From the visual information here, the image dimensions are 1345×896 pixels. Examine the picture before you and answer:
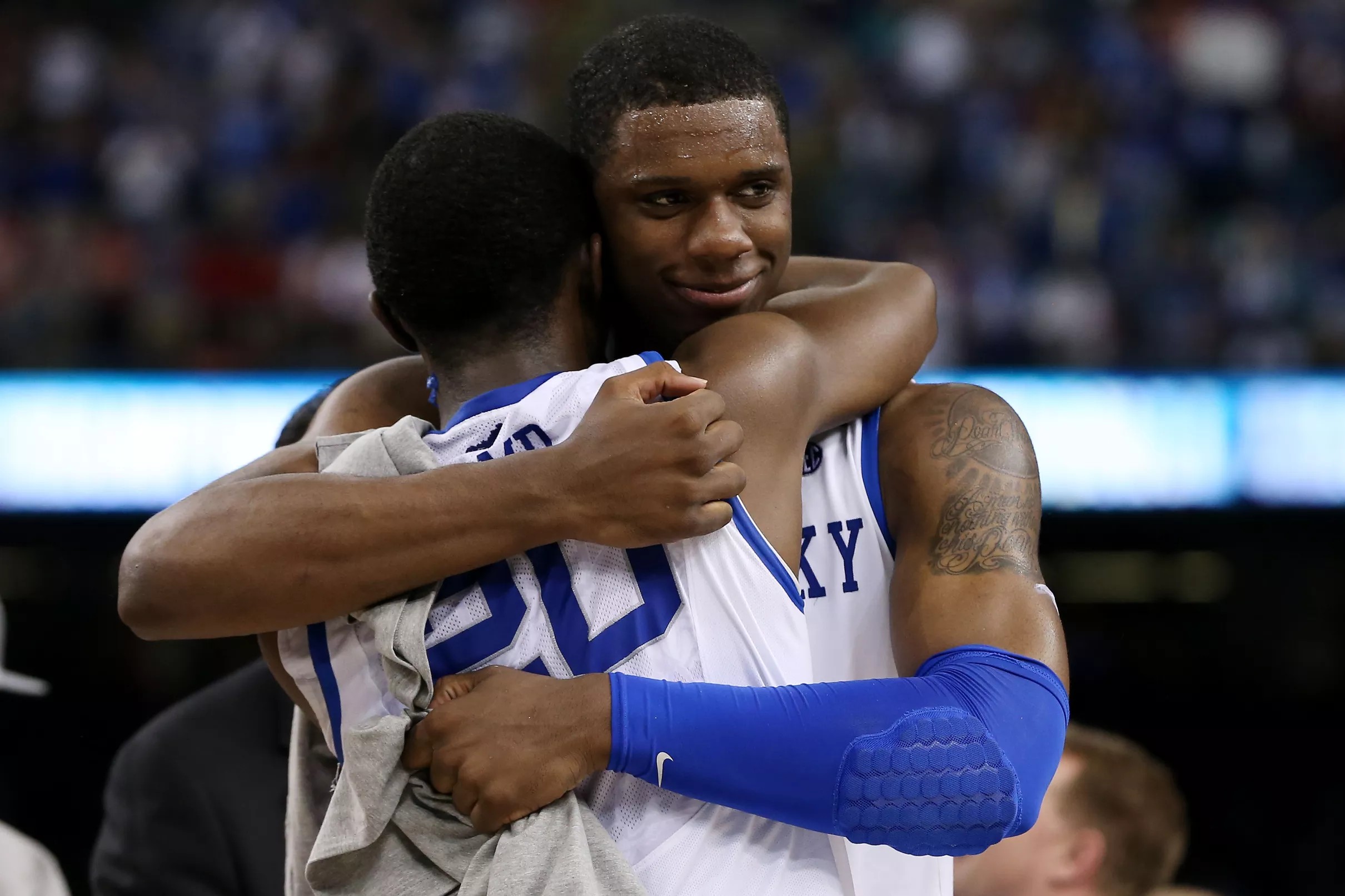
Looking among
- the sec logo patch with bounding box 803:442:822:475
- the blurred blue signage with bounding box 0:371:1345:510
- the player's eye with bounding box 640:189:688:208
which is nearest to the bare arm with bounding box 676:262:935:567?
the sec logo patch with bounding box 803:442:822:475

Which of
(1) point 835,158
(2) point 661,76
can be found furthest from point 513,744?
(1) point 835,158

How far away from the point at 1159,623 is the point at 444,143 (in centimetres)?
727

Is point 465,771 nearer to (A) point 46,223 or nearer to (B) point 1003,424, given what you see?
(B) point 1003,424

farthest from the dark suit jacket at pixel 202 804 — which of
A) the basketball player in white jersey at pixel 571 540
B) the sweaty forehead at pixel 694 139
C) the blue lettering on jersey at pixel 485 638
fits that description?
the sweaty forehead at pixel 694 139

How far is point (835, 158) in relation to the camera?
10211 mm

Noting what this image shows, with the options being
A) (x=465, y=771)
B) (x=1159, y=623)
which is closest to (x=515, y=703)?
(x=465, y=771)

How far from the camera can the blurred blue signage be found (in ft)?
23.7

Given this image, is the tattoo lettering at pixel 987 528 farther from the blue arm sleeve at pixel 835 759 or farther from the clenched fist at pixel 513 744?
the clenched fist at pixel 513 744

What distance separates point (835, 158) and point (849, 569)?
27.1ft

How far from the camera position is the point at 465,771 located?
1.85 m

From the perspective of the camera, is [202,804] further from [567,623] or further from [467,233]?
[467,233]

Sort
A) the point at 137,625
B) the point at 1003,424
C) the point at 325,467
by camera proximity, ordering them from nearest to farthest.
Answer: the point at 137,625 < the point at 325,467 < the point at 1003,424

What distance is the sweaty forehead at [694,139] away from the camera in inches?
87.6

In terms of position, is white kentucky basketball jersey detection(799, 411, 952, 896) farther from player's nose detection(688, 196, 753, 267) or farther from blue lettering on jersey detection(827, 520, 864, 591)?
player's nose detection(688, 196, 753, 267)
